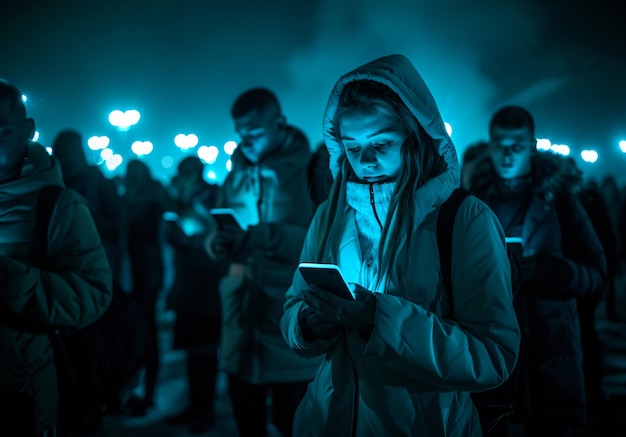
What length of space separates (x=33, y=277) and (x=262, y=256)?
1.60 metres

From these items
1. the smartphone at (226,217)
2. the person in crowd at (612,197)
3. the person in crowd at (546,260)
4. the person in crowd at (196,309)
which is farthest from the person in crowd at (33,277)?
the person in crowd at (612,197)

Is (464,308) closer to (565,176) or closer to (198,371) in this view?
(565,176)

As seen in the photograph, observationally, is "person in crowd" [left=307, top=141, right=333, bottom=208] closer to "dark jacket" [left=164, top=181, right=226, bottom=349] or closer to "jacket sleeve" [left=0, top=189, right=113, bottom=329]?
"jacket sleeve" [left=0, top=189, right=113, bottom=329]

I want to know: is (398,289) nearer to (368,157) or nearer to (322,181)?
(368,157)

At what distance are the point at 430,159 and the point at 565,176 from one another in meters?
2.07

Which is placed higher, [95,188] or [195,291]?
[95,188]

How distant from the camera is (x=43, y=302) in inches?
88.9

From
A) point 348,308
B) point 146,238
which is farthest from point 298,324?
point 146,238

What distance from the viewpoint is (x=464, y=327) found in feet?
5.19

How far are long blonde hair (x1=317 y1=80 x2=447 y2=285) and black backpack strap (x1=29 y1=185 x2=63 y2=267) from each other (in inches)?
59.0

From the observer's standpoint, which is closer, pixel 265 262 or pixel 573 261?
pixel 573 261

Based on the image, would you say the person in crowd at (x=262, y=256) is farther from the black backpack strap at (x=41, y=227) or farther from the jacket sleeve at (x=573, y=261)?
the jacket sleeve at (x=573, y=261)

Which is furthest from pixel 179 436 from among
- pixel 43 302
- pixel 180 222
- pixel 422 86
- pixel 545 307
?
pixel 422 86

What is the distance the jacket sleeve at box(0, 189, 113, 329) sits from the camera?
2.20 meters
